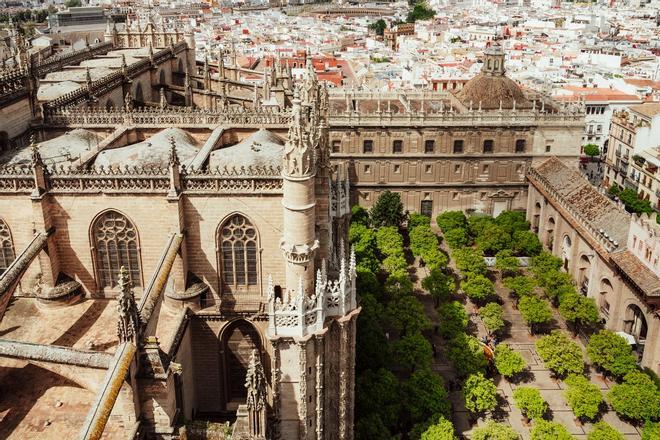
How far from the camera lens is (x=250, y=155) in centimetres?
2667

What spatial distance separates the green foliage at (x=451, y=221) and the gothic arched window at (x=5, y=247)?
3899 cm

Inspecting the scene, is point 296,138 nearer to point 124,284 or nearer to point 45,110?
point 124,284

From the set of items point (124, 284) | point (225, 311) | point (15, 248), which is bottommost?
point (225, 311)

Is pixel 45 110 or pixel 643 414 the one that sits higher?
pixel 45 110

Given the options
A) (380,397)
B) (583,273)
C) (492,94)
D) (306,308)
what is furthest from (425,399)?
(492,94)

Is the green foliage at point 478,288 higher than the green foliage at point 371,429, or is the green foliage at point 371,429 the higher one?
the green foliage at point 371,429

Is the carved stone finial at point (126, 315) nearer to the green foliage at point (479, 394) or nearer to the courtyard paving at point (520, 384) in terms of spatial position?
the green foliage at point (479, 394)

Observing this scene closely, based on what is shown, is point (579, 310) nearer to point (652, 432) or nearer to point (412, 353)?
point (652, 432)

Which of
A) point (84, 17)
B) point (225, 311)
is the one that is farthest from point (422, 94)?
point (84, 17)

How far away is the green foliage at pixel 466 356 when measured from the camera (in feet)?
112

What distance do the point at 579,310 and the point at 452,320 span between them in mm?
8663

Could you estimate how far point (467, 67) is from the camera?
99.8 metres

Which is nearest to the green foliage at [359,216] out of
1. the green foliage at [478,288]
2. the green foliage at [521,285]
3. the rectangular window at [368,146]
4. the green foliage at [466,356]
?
the rectangular window at [368,146]

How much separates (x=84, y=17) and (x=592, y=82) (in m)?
118
